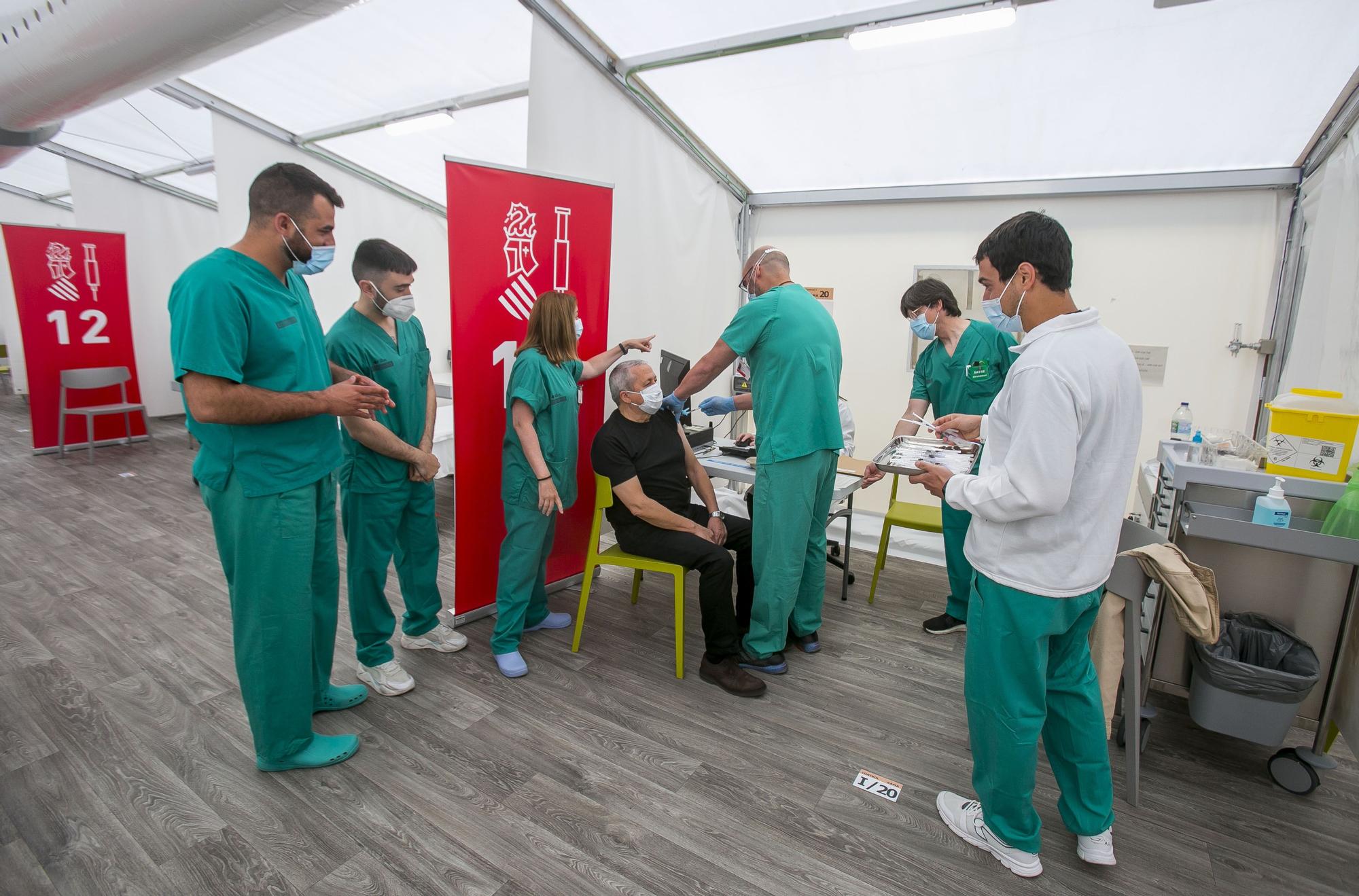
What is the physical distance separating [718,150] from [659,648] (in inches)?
120

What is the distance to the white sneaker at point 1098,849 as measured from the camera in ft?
5.41

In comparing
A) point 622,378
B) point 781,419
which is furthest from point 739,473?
point 622,378

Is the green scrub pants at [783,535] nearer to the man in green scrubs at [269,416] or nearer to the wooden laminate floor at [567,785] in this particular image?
the wooden laminate floor at [567,785]

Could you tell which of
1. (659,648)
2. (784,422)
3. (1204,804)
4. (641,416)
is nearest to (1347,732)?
(1204,804)

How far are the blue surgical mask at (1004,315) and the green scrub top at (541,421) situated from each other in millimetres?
1491

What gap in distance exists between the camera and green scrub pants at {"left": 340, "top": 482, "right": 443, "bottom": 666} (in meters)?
2.30

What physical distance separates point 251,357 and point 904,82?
3.04 meters

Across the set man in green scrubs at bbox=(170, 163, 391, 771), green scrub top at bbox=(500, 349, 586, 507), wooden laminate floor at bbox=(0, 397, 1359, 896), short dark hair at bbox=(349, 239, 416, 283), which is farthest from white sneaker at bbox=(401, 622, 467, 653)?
short dark hair at bbox=(349, 239, 416, 283)

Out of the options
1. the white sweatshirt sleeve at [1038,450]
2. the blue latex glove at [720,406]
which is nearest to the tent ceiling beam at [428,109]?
the blue latex glove at [720,406]

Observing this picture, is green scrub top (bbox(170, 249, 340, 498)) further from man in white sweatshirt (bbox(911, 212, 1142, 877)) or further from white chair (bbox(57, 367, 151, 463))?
white chair (bbox(57, 367, 151, 463))

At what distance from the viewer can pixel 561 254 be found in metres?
2.86

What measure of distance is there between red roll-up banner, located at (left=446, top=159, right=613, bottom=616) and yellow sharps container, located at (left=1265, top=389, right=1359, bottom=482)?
2.54m

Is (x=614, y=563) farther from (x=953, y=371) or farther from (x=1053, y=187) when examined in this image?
(x=1053, y=187)

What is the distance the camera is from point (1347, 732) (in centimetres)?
189
